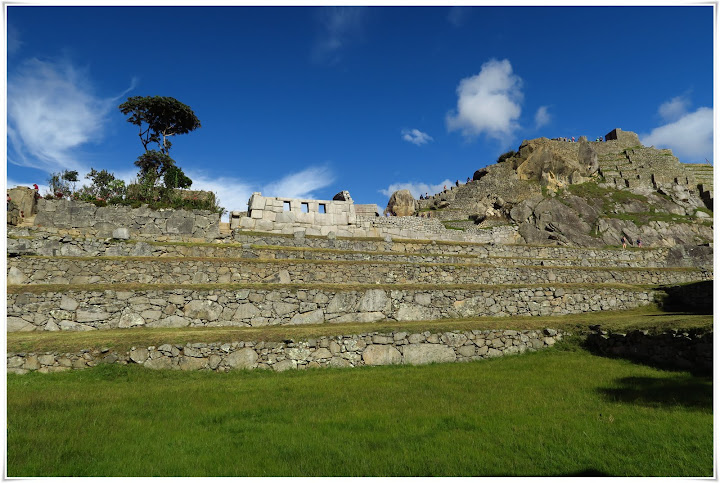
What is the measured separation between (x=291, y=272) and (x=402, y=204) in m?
32.3

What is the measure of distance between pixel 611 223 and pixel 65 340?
145ft

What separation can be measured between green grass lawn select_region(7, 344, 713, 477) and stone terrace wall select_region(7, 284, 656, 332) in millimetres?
3892

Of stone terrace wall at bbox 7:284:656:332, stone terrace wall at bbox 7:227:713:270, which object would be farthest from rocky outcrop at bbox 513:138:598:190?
stone terrace wall at bbox 7:284:656:332

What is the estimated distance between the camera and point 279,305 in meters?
14.1

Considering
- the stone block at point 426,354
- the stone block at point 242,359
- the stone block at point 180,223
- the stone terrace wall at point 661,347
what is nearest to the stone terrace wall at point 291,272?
the stone block at point 242,359

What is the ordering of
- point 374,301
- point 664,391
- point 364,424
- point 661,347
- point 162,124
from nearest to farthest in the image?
1. point 364,424
2. point 664,391
3. point 661,347
4. point 374,301
5. point 162,124

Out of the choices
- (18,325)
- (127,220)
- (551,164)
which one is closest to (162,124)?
(127,220)

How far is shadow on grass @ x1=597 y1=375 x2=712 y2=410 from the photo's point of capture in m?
6.52

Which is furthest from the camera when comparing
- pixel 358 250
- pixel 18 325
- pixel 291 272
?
pixel 358 250

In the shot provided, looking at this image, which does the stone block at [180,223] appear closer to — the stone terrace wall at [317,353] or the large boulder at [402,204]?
the stone terrace wall at [317,353]

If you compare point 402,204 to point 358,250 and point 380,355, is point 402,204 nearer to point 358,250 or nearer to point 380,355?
point 358,250

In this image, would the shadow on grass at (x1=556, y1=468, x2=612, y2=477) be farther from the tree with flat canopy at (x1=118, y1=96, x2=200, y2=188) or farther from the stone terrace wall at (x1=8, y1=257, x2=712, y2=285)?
the tree with flat canopy at (x1=118, y1=96, x2=200, y2=188)

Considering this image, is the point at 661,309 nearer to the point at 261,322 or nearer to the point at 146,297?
the point at 261,322

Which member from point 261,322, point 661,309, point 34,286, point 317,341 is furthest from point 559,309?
point 34,286
